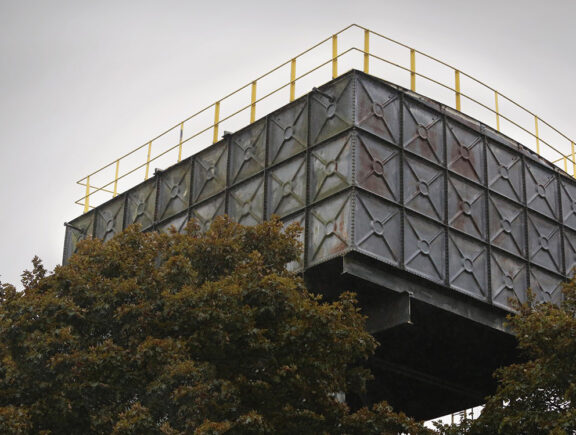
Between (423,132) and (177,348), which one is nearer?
(177,348)

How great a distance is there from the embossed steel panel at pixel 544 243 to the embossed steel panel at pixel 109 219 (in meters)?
13.6

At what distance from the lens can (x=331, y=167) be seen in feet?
108

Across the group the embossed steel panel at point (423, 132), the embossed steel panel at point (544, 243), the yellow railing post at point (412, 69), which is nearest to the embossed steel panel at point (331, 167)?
the embossed steel panel at point (423, 132)

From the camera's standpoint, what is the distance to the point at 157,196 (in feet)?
128

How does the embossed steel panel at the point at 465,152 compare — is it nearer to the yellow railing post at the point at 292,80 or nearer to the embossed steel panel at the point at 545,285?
the embossed steel panel at the point at 545,285

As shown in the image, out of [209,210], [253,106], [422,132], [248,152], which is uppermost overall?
[253,106]

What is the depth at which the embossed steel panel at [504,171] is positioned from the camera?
3669cm

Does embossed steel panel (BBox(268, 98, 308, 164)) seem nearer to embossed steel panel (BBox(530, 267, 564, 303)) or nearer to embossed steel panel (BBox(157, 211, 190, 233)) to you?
embossed steel panel (BBox(157, 211, 190, 233))

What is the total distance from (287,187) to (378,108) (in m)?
3.41

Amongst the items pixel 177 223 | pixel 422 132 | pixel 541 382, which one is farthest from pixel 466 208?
pixel 177 223

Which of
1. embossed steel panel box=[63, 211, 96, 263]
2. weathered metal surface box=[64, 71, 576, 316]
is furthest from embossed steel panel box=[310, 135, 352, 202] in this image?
embossed steel panel box=[63, 211, 96, 263]

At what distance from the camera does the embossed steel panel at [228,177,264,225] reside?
34.9m

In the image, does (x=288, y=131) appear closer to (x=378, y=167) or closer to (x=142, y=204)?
(x=378, y=167)

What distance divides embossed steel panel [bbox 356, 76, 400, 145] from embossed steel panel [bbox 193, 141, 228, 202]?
5.38 m
